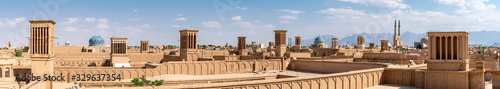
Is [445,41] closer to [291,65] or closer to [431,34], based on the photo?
[431,34]

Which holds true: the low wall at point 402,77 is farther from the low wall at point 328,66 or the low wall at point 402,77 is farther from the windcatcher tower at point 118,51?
the windcatcher tower at point 118,51

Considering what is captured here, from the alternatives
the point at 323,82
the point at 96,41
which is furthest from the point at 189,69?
the point at 96,41

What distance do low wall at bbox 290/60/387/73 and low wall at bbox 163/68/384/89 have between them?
9.91m

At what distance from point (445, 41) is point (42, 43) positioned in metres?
32.1

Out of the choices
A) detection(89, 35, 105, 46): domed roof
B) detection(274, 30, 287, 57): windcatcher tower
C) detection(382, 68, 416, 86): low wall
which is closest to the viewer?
detection(382, 68, 416, 86): low wall

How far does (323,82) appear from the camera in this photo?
26.6 meters

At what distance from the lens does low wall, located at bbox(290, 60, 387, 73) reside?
43656mm

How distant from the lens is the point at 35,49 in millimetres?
36969

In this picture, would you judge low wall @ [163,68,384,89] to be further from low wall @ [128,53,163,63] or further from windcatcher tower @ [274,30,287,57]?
low wall @ [128,53,163,63]

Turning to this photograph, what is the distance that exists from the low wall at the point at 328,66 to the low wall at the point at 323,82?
991cm

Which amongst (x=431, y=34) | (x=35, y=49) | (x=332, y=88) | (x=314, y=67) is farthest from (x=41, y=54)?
(x=431, y=34)

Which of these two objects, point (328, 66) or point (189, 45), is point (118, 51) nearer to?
point (189, 45)

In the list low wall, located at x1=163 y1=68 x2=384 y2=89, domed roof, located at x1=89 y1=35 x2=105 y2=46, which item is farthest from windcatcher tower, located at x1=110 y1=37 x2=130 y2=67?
domed roof, located at x1=89 y1=35 x2=105 y2=46

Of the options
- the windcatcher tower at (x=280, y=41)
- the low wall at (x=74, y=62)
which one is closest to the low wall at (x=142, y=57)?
the low wall at (x=74, y=62)
